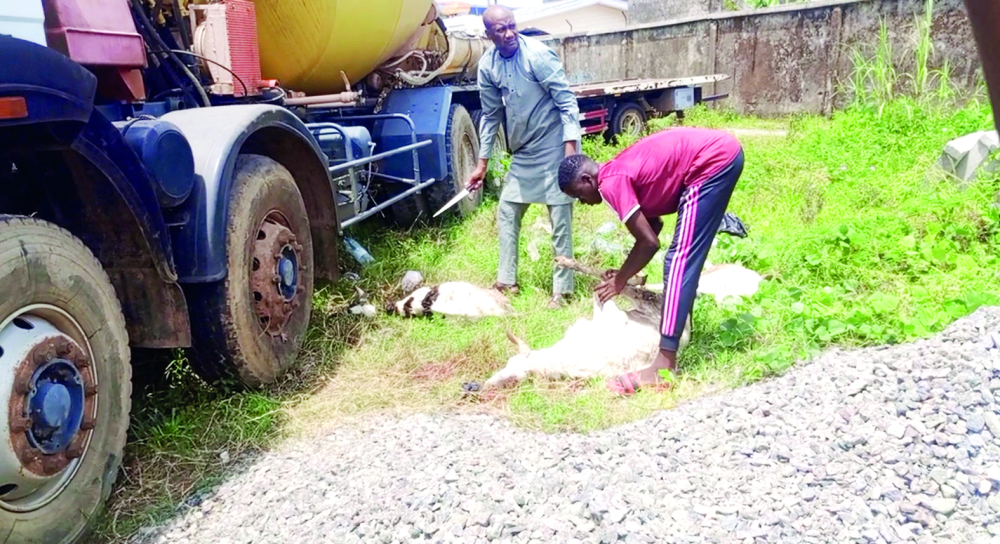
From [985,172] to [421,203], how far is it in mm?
4427

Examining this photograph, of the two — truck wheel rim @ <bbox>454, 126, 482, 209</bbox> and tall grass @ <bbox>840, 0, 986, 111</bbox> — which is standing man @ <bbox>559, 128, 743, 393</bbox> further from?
tall grass @ <bbox>840, 0, 986, 111</bbox>

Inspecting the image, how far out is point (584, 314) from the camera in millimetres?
4578

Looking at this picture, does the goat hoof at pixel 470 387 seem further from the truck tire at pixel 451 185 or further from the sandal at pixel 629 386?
the truck tire at pixel 451 185

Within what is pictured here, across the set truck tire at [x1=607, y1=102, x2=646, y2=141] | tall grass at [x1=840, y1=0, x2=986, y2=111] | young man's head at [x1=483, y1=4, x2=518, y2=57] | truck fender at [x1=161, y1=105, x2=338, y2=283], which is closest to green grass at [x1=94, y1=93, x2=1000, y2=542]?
truck fender at [x1=161, y1=105, x2=338, y2=283]

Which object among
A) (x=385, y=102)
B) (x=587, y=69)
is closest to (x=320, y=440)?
(x=385, y=102)

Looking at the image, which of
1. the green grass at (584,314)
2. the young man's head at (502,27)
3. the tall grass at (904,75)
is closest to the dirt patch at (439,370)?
the green grass at (584,314)

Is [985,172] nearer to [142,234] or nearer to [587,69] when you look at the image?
[142,234]

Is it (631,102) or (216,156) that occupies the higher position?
(216,156)

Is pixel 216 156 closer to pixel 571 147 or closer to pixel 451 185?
pixel 571 147

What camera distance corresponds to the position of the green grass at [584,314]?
11.0ft

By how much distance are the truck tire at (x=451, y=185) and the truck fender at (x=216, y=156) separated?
2442mm

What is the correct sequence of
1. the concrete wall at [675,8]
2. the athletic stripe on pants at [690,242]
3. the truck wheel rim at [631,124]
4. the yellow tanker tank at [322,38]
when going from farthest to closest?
1. the concrete wall at [675,8]
2. the truck wheel rim at [631,124]
3. the yellow tanker tank at [322,38]
4. the athletic stripe on pants at [690,242]

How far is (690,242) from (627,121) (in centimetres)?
736

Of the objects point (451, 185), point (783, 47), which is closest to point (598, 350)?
point (451, 185)
